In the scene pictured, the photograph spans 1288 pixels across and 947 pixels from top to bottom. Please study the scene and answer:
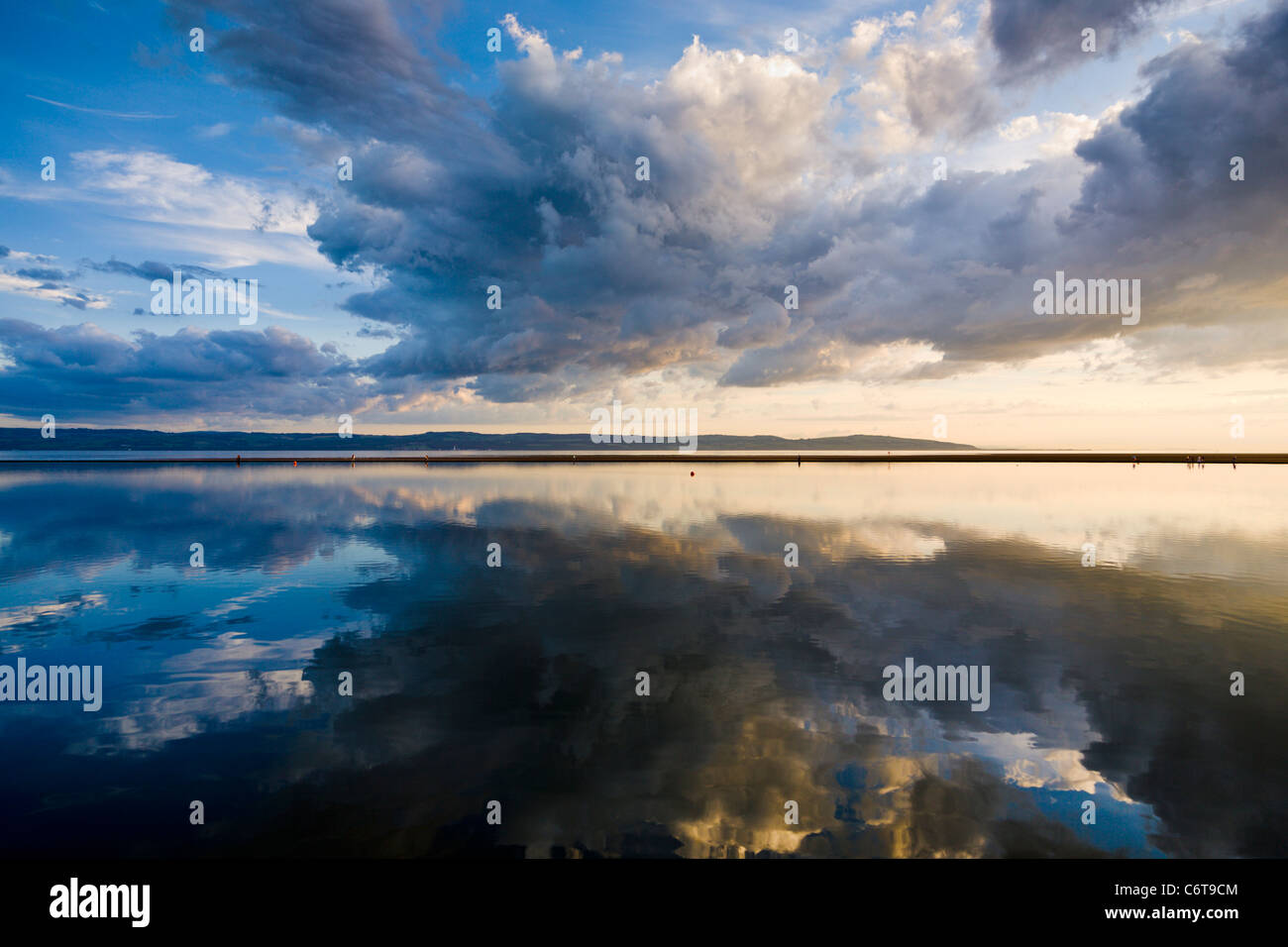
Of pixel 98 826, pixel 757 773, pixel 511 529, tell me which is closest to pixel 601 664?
pixel 757 773

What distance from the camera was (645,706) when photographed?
12297mm

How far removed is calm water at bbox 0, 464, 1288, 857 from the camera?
853 cm

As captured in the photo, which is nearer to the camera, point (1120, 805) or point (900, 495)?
point (1120, 805)

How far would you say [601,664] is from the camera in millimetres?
14547

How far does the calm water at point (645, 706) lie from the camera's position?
853cm
